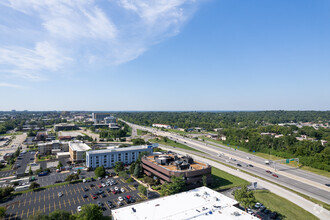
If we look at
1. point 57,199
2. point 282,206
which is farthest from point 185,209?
point 57,199

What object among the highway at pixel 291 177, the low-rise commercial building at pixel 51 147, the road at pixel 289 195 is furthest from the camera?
the low-rise commercial building at pixel 51 147

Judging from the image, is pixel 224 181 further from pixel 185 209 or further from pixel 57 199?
pixel 57 199

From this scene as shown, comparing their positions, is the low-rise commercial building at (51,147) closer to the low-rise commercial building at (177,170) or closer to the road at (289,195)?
the low-rise commercial building at (177,170)

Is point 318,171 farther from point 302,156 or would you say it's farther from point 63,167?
point 63,167

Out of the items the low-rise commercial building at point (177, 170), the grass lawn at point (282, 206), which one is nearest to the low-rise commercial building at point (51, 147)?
the low-rise commercial building at point (177, 170)

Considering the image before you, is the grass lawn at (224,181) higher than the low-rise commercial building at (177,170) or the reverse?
the reverse

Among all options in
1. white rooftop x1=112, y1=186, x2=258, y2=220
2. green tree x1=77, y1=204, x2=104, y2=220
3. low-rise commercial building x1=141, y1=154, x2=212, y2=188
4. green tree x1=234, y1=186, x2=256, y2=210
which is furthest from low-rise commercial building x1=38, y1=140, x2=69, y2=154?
green tree x1=234, y1=186, x2=256, y2=210

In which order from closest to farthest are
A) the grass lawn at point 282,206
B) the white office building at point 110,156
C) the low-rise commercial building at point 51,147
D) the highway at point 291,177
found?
1. the grass lawn at point 282,206
2. the highway at point 291,177
3. the white office building at point 110,156
4. the low-rise commercial building at point 51,147
